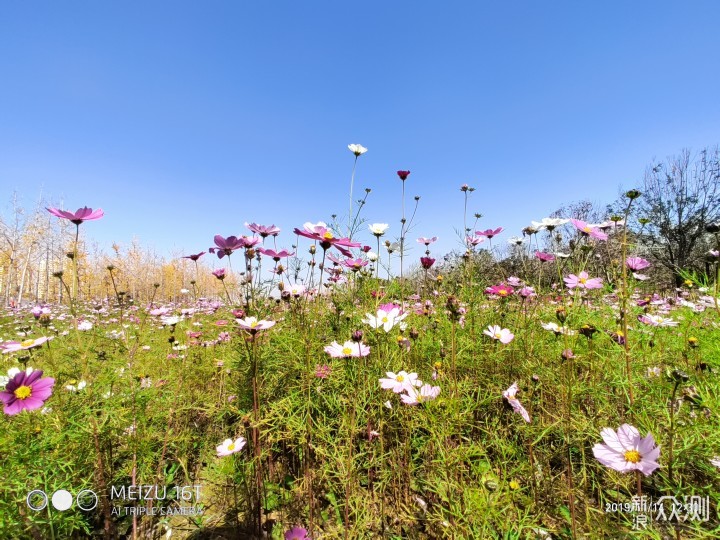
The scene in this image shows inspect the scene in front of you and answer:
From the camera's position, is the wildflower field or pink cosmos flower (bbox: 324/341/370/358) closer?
the wildflower field

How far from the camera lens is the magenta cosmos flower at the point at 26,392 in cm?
87

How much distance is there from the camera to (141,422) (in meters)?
1.20

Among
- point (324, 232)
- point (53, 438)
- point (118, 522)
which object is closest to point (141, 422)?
point (53, 438)

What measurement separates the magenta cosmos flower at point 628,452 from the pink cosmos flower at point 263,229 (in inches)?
57.8

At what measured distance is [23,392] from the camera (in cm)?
90

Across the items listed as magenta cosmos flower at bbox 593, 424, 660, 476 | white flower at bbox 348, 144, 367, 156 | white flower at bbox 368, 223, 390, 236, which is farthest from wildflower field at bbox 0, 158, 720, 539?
white flower at bbox 348, 144, 367, 156

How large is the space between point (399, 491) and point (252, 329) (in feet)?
2.76

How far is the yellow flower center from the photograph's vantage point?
2.93ft

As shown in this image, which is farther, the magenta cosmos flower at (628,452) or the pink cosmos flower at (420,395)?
the pink cosmos flower at (420,395)

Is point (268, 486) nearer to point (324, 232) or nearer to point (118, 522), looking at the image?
point (118, 522)

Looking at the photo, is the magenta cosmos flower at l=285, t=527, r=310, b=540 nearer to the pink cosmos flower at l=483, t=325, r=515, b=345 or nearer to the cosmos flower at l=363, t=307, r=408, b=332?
the cosmos flower at l=363, t=307, r=408, b=332

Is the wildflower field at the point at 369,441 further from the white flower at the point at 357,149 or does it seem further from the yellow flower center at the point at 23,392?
the white flower at the point at 357,149

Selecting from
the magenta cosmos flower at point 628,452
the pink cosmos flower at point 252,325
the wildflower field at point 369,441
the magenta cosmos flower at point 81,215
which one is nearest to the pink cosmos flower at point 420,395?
the wildflower field at point 369,441

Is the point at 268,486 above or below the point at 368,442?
below
